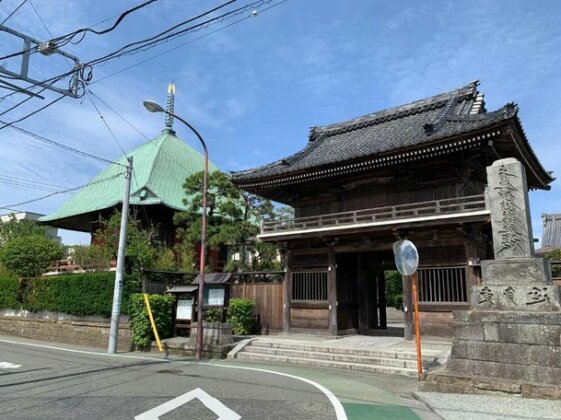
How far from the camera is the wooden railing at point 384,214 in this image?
1435 cm

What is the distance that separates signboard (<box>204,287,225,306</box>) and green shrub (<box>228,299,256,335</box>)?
3.14 m

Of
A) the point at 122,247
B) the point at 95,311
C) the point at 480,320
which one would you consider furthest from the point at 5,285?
the point at 480,320

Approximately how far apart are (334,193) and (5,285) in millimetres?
18589

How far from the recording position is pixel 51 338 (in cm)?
2022

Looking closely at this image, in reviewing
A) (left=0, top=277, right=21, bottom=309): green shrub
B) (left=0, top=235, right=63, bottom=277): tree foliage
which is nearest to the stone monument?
(left=0, top=235, right=63, bottom=277): tree foliage

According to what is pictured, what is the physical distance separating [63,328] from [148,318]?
6.41 m

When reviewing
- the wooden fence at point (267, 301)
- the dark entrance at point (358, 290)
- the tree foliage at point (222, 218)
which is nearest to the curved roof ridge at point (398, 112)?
the tree foliage at point (222, 218)

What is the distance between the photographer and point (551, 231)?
44.2 metres

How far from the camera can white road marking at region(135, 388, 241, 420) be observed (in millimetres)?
6109

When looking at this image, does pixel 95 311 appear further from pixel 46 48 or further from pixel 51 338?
pixel 46 48

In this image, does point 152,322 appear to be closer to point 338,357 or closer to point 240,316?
point 240,316

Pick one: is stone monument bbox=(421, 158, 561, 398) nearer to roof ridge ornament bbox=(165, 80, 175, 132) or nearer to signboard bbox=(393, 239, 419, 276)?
signboard bbox=(393, 239, 419, 276)

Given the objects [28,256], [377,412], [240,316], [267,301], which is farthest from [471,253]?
[28,256]

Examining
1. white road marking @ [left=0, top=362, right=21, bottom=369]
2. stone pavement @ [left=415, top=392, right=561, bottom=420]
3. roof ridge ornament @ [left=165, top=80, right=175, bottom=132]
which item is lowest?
white road marking @ [left=0, top=362, right=21, bottom=369]
